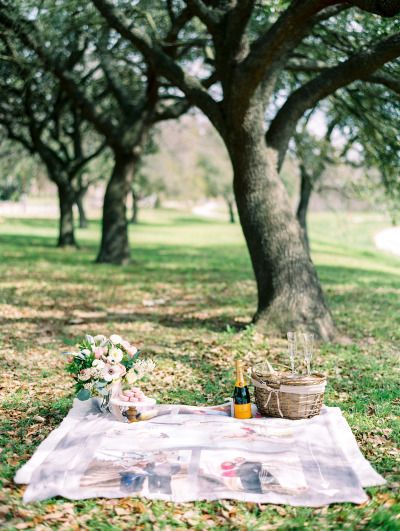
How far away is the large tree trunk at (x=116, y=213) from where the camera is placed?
19.4 m

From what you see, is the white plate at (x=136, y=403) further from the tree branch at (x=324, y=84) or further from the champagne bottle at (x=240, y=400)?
the tree branch at (x=324, y=84)

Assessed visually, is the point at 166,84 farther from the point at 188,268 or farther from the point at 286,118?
the point at 286,118

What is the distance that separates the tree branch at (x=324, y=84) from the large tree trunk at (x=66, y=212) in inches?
630

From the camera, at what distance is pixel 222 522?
4055mm

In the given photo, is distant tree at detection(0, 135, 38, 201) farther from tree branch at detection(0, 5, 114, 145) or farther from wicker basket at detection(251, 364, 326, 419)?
A: wicker basket at detection(251, 364, 326, 419)

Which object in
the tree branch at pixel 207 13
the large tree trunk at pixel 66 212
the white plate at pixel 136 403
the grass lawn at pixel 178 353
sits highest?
the tree branch at pixel 207 13

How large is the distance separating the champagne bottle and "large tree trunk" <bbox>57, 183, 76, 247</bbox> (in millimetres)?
19918

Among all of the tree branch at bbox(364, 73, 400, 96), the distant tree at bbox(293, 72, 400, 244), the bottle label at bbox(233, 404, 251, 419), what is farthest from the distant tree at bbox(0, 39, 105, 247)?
the bottle label at bbox(233, 404, 251, 419)

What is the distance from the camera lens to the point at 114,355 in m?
5.86

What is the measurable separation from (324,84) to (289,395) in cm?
543

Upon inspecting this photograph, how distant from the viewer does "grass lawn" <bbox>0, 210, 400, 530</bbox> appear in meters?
4.11

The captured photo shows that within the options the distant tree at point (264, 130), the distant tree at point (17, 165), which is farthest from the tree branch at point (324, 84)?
the distant tree at point (17, 165)

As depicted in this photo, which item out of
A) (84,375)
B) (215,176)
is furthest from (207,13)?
(215,176)

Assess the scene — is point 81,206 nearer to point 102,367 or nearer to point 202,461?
point 102,367
